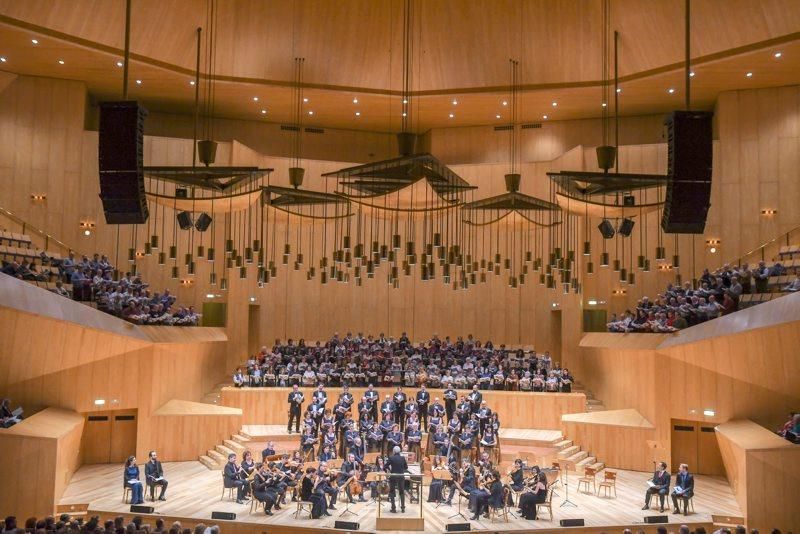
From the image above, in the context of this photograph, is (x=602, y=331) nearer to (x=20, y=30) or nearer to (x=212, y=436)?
(x=212, y=436)

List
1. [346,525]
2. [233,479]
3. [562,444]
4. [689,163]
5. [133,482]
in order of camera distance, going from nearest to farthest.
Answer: [689,163]
[346,525]
[133,482]
[233,479]
[562,444]

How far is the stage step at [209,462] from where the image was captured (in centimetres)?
1577

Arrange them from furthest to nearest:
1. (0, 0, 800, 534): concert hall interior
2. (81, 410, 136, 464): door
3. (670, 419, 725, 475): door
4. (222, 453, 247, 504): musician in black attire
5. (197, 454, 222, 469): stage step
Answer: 1. (81, 410, 136, 464): door
2. (670, 419, 725, 475): door
3. (197, 454, 222, 469): stage step
4. (222, 453, 247, 504): musician in black attire
5. (0, 0, 800, 534): concert hall interior

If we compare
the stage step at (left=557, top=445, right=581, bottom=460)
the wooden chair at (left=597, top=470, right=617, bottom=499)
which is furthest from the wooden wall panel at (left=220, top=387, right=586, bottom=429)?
the wooden chair at (left=597, top=470, right=617, bottom=499)

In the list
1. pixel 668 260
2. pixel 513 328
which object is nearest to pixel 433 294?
pixel 513 328

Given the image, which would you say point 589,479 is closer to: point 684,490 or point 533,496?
point 684,490

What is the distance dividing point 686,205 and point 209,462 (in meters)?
10.9

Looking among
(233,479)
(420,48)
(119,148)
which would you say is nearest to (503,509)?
(233,479)

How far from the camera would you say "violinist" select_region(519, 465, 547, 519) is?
12094 millimetres

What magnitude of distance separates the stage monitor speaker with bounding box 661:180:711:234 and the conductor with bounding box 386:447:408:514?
5494mm

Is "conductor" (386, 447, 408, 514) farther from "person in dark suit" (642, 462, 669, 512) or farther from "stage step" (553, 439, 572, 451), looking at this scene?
"stage step" (553, 439, 572, 451)

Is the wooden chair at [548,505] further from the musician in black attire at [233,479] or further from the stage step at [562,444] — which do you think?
the musician in black attire at [233,479]

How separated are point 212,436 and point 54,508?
498 cm

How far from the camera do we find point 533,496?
1209 centimetres
